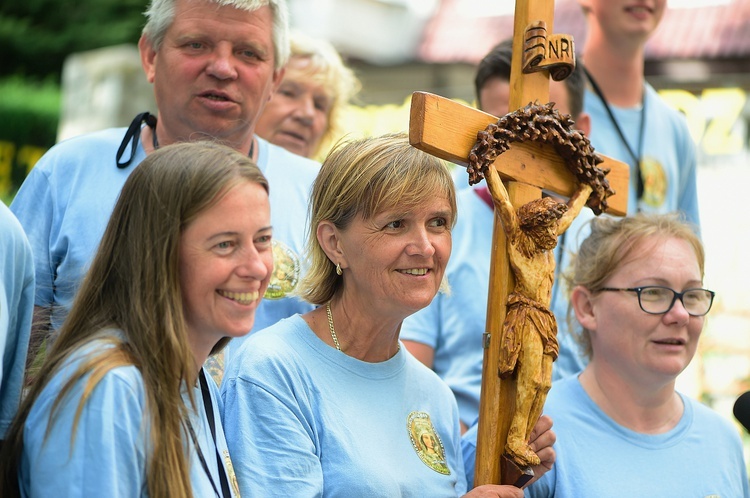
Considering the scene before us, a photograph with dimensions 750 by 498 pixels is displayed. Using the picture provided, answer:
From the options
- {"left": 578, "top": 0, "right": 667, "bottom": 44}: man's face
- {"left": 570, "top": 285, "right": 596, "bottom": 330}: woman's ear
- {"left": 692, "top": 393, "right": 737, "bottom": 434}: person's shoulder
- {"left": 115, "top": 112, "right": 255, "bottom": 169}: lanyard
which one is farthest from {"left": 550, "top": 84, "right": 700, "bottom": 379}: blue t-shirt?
{"left": 115, "top": 112, "right": 255, "bottom": 169}: lanyard

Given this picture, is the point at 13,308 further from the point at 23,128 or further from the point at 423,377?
the point at 23,128

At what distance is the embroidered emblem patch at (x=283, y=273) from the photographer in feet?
11.2

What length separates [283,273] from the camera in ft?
11.2

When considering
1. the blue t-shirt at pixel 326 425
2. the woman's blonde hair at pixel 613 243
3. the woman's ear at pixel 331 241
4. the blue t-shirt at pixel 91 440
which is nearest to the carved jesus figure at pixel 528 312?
the blue t-shirt at pixel 326 425

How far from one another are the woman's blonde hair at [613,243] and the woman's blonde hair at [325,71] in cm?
172

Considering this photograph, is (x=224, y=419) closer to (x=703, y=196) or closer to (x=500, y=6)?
(x=703, y=196)

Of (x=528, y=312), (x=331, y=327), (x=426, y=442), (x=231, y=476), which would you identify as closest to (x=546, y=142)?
(x=528, y=312)

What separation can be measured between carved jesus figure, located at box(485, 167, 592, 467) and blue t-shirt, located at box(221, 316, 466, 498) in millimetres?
291

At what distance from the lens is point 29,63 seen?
12945 mm

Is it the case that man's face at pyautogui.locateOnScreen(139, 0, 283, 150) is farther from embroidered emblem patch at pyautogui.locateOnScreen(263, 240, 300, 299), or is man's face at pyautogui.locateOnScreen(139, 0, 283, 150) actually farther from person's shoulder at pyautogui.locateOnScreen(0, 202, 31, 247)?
person's shoulder at pyautogui.locateOnScreen(0, 202, 31, 247)

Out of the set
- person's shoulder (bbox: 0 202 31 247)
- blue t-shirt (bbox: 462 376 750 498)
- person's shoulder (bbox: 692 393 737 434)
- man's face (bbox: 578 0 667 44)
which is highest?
man's face (bbox: 578 0 667 44)

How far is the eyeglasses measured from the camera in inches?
137

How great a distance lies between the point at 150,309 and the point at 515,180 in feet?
3.69

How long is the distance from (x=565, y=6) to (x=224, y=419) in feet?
33.7
